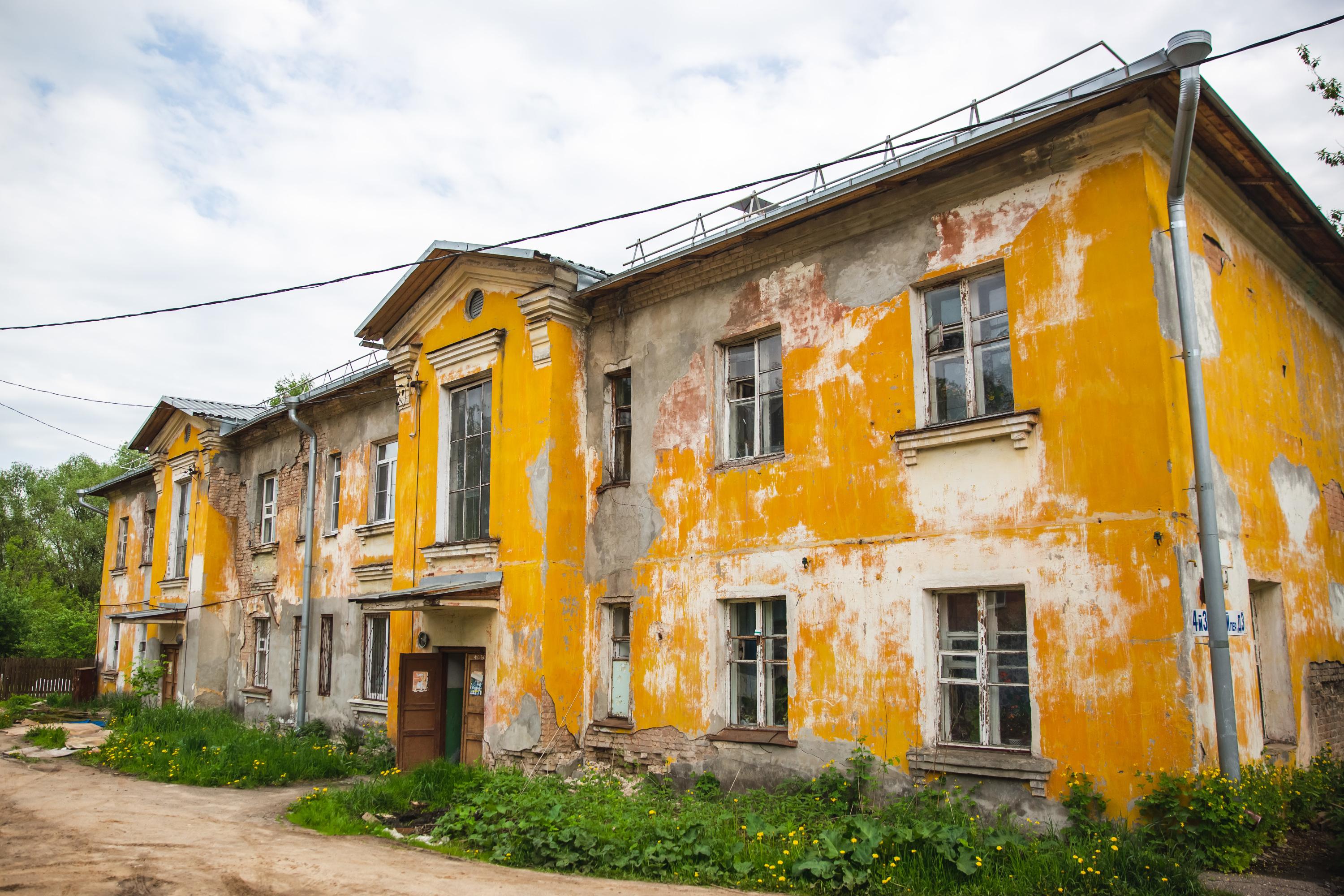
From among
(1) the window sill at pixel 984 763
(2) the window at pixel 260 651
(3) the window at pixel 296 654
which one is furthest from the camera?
(2) the window at pixel 260 651

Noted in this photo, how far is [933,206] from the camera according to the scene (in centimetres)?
862

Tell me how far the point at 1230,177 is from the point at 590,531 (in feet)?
24.7

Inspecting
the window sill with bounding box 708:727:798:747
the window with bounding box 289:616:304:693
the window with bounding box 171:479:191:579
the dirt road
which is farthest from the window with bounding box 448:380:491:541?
the window with bounding box 171:479:191:579

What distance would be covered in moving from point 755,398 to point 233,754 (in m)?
8.94

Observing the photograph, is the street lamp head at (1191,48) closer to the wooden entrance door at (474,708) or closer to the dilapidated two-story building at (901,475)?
the dilapidated two-story building at (901,475)

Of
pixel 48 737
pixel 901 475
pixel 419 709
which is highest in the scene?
pixel 901 475

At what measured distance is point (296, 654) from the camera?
1695 centimetres

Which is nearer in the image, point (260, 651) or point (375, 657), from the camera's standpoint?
point (375, 657)

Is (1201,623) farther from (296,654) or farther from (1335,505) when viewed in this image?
(296,654)

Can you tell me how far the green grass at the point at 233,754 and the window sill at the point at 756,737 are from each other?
6.02m

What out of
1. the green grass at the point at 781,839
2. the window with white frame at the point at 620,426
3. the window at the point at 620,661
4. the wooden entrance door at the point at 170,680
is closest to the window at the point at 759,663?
the green grass at the point at 781,839

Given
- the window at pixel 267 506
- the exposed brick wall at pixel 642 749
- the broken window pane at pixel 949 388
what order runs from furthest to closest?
the window at pixel 267 506
the exposed brick wall at pixel 642 749
the broken window pane at pixel 949 388

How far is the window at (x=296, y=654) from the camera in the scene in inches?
655

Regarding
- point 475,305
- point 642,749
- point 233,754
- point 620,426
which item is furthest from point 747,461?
point 233,754
